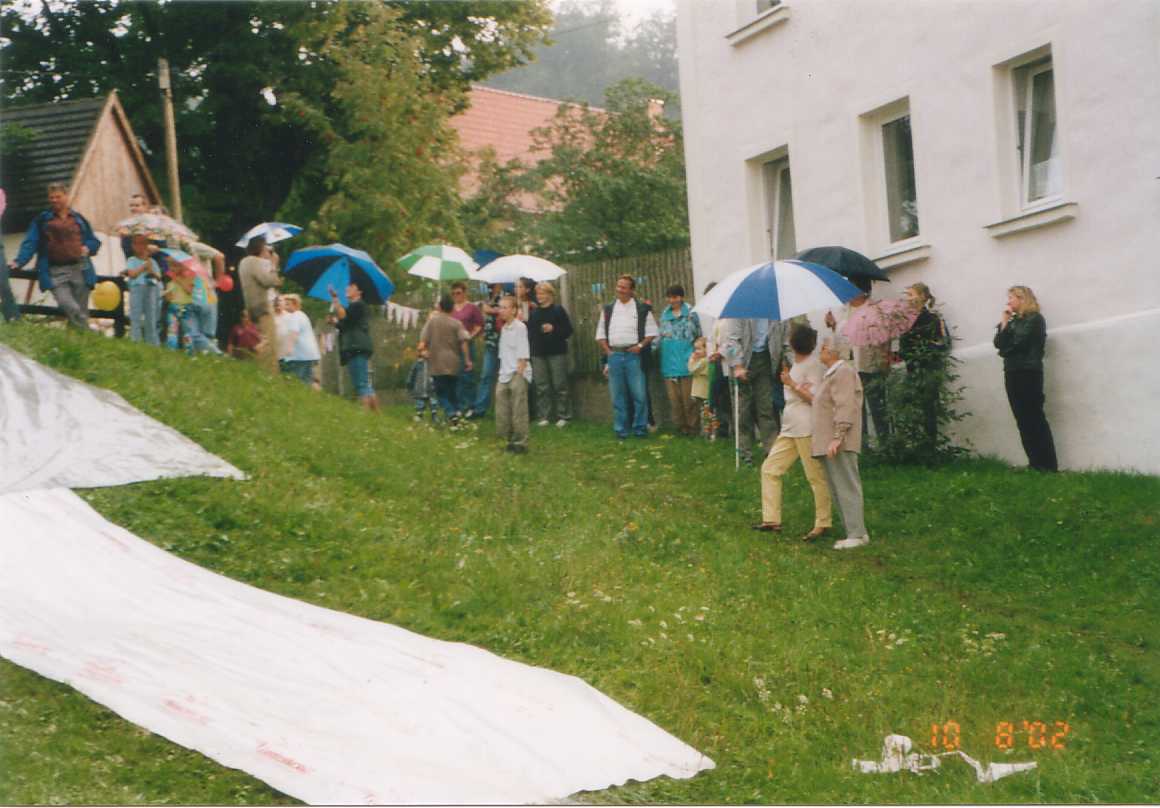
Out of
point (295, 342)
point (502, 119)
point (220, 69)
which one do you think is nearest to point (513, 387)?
point (295, 342)

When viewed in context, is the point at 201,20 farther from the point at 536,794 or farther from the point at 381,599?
the point at 536,794

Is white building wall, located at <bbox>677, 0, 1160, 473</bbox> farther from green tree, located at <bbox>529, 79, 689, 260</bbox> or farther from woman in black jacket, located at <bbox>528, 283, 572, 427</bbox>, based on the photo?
green tree, located at <bbox>529, 79, 689, 260</bbox>

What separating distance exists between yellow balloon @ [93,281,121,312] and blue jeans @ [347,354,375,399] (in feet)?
10.2

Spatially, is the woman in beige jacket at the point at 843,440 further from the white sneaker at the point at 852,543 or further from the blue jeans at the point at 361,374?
the blue jeans at the point at 361,374

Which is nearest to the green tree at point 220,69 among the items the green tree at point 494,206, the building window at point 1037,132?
the green tree at point 494,206

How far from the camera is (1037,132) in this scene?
16219 millimetres

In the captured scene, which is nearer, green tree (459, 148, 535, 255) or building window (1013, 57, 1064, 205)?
building window (1013, 57, 1064, 205)

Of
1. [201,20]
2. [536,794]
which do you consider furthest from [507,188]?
[536,794]

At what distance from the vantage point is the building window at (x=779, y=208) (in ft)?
67.7

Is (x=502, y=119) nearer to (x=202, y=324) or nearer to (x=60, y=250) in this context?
(x=202, y=324)

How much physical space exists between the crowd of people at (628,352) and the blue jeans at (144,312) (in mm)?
17

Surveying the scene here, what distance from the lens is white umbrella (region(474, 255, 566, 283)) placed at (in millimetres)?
21719
